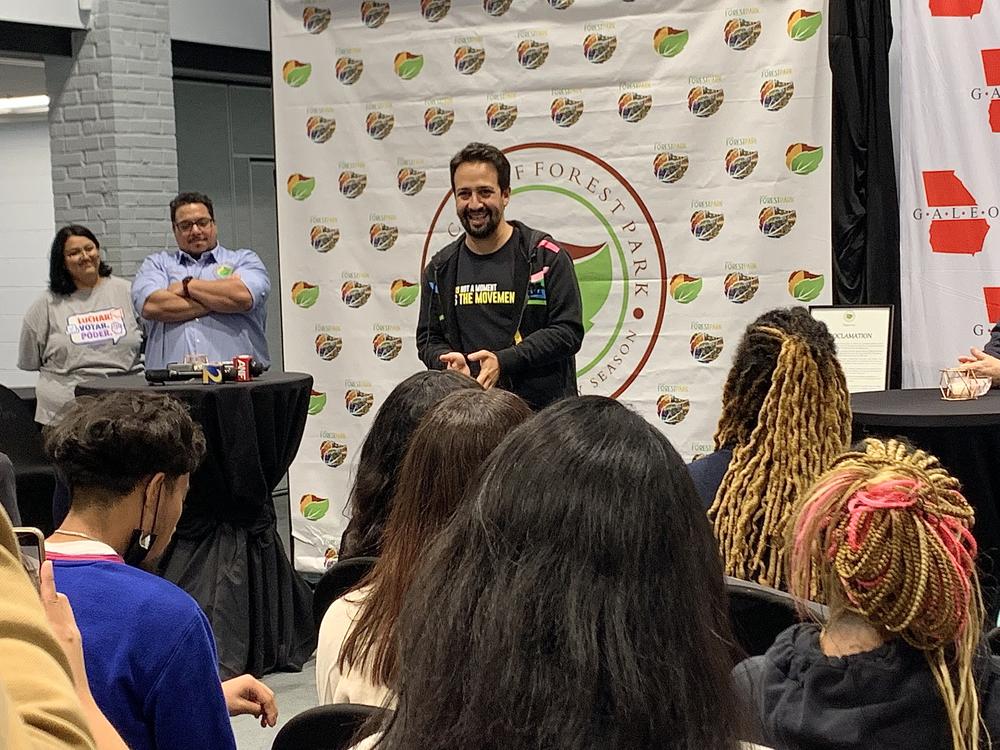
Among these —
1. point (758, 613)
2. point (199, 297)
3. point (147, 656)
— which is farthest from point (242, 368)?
point (758, 613)

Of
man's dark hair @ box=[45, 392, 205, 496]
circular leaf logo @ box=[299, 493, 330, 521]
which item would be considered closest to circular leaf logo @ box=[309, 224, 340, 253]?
circular leaf logo @ box=[299, 493, 330, 521]

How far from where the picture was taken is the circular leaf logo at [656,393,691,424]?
5.00 meters

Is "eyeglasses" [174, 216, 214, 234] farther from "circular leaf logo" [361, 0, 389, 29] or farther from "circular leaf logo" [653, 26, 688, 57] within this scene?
"circular leaf logo" [653, 26, 688, 57]

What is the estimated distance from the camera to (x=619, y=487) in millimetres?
899

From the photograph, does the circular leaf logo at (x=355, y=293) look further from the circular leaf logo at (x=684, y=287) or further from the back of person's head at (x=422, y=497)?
the back of person's head at (x=422, y=497)

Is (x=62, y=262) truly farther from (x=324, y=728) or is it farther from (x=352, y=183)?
(x=324, y=728)

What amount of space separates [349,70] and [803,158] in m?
2.20

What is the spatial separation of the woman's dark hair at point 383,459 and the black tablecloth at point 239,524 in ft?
6.01

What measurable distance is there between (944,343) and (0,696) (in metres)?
4.29

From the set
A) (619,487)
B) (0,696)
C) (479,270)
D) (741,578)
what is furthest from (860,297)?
(0,696)

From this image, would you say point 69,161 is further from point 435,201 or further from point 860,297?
point 860,297

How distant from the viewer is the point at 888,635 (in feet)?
4.52

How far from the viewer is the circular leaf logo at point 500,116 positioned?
5324mm

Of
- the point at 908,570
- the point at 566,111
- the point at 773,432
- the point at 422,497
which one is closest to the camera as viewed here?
the point at 908,570
